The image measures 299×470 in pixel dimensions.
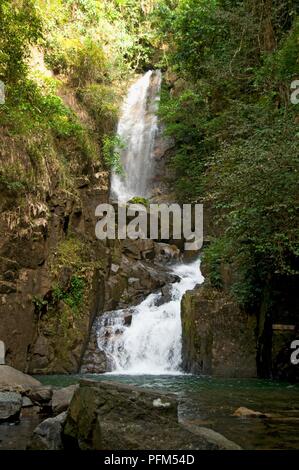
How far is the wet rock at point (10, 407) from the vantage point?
20.6 ft

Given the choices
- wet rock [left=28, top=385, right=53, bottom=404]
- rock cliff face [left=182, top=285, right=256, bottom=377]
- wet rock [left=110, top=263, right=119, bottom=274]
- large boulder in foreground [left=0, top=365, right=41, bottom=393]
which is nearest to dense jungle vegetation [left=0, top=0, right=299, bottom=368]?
rock cliff face [left=182, top=285, right=256, bottom=377]

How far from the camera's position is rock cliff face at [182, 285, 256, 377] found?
38.0ft

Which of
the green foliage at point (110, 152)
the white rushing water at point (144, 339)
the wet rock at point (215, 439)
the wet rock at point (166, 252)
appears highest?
the green foliage at point (110, 152)

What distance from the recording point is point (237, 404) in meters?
7.45

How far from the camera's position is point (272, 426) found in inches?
Answer: 226

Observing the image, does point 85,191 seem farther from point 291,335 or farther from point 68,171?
point 291,335

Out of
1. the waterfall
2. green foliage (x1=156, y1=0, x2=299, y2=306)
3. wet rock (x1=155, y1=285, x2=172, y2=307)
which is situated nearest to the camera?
green foliage (x1=156, y1=0, x2=299, y2=306)

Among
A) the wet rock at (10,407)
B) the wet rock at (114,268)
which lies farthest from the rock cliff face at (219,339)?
the wet rock at (10,407)

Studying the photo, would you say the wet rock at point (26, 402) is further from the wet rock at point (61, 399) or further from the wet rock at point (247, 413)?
the wet rock at point (247, 413)

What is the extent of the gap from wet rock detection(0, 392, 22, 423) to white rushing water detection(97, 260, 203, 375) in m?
5.90

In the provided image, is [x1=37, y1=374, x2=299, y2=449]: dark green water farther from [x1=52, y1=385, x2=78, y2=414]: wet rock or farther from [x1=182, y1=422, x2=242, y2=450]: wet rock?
[x1=52, y1=385, x2=78, y2=414]: wet rock

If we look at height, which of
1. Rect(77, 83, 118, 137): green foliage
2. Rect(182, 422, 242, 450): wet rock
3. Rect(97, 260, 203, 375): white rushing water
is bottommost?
Rect(182, 422, 242, 450): wet rock

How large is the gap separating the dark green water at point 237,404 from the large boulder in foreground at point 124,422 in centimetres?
96

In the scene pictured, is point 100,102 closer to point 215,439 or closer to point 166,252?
point 166,252
